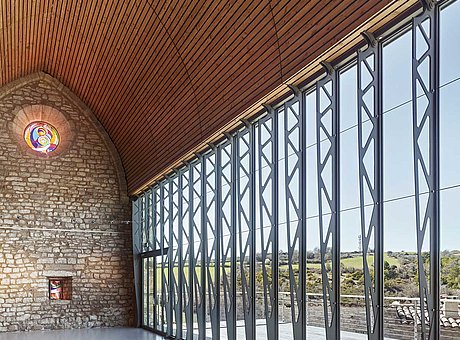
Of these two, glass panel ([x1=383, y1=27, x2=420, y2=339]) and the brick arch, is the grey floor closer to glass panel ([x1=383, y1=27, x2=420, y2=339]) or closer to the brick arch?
the brick arch

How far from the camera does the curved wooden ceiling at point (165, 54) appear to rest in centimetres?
771

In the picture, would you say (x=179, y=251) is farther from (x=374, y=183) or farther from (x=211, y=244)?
(x=374, y=183)

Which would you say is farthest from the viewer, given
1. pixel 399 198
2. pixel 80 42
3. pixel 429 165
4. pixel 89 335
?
pixel 89 335

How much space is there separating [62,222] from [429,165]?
42.4 feet

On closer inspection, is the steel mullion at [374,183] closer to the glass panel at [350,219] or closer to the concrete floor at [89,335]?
the glass panel at [350,219]

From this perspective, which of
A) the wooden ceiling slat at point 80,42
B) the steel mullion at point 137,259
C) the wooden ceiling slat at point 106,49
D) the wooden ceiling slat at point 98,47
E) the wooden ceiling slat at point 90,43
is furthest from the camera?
the steel mullion at point 137,259

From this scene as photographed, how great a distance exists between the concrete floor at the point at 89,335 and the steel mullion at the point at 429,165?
9351 mm

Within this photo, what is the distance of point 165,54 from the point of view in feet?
36.8

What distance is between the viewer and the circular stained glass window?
16859 millimetres

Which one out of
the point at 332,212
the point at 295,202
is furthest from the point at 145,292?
the point at 332,212

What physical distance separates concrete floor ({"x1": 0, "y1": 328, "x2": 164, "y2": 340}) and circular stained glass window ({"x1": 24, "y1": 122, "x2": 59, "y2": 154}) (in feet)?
16.5

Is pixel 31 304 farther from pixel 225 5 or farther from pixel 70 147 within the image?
pixel 225 5

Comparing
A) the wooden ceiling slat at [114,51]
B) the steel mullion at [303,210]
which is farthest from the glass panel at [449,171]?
the wooden ceiling slat at [114,51]

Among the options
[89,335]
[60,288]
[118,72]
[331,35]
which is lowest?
[89,335]
